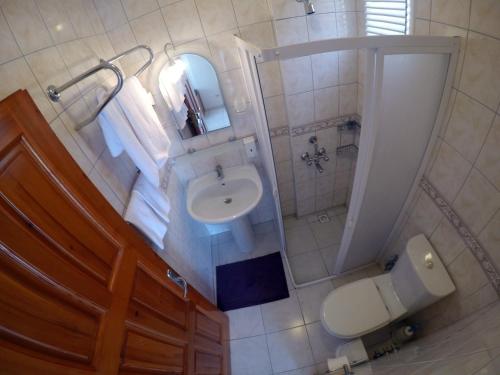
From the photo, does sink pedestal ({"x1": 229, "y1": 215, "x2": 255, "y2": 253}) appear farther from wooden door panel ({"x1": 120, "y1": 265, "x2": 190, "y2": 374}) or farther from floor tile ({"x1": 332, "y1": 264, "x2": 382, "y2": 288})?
wooden door panel ({"x1": 120, "y1": 265, "x2": 190, "y2": 374})

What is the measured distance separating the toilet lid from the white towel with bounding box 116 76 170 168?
1.46 meters

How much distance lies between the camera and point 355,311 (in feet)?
5.09

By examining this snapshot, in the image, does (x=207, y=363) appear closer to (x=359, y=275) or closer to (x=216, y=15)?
(x=359, y=275)

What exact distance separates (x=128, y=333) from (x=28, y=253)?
1.57ft

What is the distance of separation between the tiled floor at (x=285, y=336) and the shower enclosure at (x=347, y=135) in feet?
0.59

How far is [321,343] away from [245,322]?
A: 0.61 m

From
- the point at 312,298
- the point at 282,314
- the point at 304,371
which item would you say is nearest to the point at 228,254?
the point at 282,314

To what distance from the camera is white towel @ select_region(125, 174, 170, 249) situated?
4.02 ft

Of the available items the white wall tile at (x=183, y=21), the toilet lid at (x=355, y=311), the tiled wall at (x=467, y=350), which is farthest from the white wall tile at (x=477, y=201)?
the white wall tile at (x=183, y=21)

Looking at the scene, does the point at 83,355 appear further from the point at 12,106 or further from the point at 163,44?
the point at 163,44

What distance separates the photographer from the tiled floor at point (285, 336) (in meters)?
1.72

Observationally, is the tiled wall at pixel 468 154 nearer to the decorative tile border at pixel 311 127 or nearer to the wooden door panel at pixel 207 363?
the decorative tile border at pixel 311 127

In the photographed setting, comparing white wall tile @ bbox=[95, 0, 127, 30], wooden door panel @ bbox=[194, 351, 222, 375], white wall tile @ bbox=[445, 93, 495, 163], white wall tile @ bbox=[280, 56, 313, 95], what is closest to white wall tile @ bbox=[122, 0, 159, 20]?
white wall tile @ bbox=[95, 0, 127, 30]

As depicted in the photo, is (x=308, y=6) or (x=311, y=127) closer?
(x=308, y=6)
